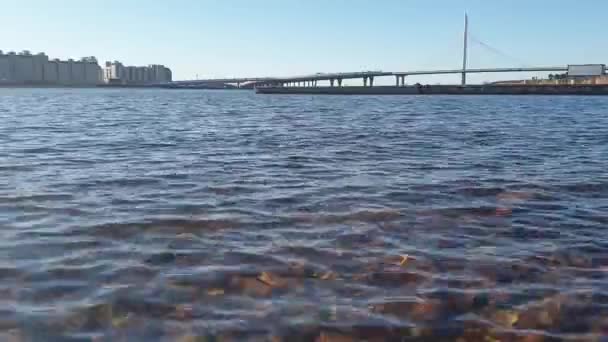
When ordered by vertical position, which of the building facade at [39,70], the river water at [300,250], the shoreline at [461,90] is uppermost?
the building facade at [39,70]

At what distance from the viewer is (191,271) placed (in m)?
4.50

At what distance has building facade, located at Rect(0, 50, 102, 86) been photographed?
173 meters

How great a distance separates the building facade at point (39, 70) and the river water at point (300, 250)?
178 m

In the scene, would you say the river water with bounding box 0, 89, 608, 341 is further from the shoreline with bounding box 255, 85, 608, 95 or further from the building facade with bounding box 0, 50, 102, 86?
the building facade with bounding box 0, 50, 102, 86

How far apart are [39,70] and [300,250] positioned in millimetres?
203392

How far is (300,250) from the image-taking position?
16.6ft

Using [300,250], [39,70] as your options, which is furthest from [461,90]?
[39,70]

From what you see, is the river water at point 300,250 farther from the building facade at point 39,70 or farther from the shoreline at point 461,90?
the building facade at point 39,70

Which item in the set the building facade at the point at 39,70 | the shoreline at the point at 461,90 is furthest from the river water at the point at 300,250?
the building facade at the point at 39,70

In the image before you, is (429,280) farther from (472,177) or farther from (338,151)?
(338,151)

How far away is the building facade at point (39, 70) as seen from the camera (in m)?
173

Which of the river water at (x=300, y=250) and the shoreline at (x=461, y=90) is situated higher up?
the shoreline at (x=461, y=90)

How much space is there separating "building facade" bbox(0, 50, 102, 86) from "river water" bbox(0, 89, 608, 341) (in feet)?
583

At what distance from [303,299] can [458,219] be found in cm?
298
